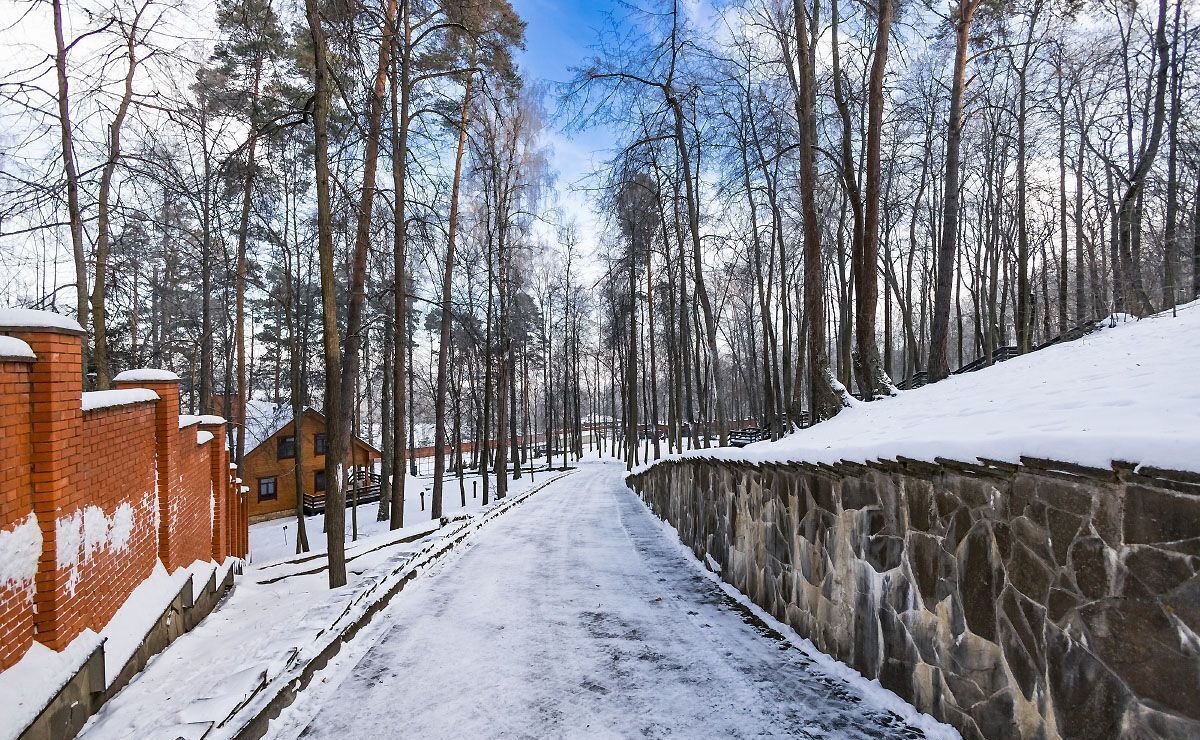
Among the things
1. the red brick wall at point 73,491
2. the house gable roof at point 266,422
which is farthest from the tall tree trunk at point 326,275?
the house gable roof at point 266,422

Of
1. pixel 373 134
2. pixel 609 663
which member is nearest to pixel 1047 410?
pixel 609 663

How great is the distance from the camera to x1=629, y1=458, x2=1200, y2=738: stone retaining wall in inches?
80.7

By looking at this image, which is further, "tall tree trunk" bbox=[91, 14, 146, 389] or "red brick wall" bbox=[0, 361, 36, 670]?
"tall tree trunk" bbox=[91, 14, 146, 389]

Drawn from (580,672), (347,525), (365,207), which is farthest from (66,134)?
(347,525)

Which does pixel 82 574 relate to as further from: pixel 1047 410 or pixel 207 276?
pixel 207 276

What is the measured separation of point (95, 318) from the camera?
10.8 meters

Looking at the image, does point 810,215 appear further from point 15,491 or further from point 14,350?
point 15,491

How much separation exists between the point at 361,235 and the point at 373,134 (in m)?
2.13

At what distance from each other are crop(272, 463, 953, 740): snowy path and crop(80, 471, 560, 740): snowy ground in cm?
36

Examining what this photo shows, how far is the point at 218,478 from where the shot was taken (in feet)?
28.9

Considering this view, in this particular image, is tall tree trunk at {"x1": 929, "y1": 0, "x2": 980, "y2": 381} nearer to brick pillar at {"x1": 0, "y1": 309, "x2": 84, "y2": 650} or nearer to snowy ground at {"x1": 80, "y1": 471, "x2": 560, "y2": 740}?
snowy ground at {"x1": 80, "y1": 471, "x2": 560, "y2": 740}

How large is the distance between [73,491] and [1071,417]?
5749 mm

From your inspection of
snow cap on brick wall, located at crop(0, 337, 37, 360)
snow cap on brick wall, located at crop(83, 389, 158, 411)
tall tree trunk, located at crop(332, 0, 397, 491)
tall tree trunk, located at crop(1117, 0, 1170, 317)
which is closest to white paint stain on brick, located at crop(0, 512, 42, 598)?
snow cap on brick wall, located at crop(0, 337, 37, 360)

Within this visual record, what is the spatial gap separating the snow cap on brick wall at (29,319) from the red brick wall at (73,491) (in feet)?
0.10
